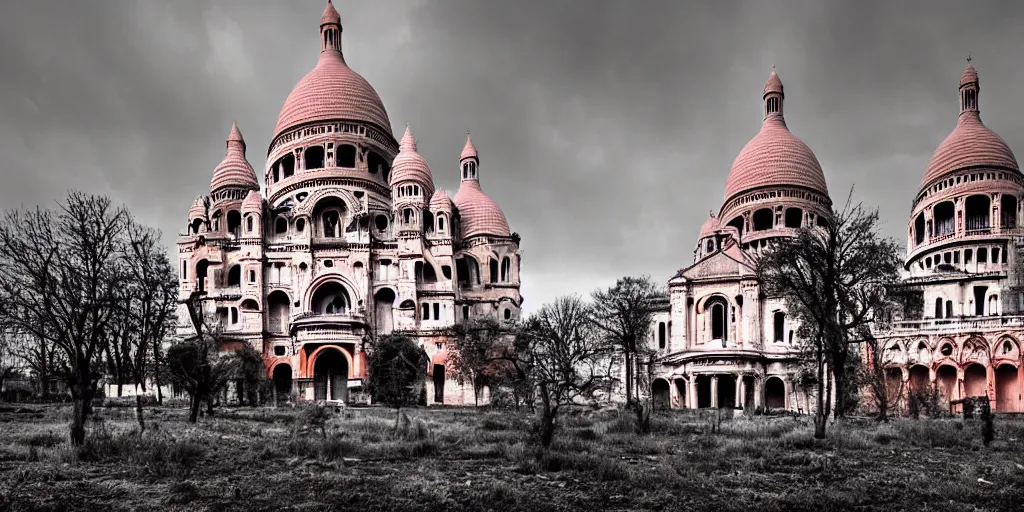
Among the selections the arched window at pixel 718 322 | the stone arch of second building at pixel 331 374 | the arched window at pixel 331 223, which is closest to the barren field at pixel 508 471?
the arched window at pixel 718 322

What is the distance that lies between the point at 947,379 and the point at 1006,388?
10.4ft

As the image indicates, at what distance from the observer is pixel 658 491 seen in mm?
15875

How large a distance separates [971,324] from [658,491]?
44.4m

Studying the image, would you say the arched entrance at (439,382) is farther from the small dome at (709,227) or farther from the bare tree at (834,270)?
the bare tree at (834,270)

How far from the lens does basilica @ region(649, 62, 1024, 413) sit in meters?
53.8

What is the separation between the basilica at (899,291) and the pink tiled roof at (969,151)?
4.3 inches

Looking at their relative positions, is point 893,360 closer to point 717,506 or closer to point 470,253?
point 470,253

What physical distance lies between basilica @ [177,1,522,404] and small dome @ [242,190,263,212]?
0.33ft

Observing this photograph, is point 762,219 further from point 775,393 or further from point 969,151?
point 775,393

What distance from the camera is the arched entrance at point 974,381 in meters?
53.8

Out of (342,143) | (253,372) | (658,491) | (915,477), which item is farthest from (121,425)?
(342,143)

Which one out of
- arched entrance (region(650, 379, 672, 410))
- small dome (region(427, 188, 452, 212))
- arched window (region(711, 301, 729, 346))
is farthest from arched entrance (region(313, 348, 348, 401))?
arched window (region(711, 301, 729, 346))

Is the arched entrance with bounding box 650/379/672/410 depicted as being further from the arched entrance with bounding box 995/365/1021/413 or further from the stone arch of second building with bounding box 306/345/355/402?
the stone arch of second building with bounding box 306/345/355/402

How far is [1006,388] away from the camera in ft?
174
